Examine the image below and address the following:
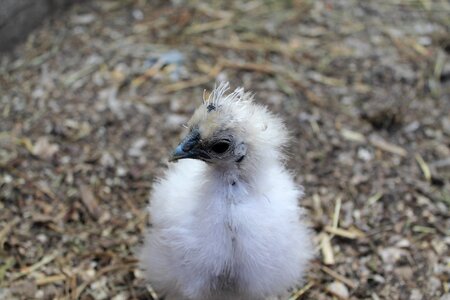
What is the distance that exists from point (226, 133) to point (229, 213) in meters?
0.31

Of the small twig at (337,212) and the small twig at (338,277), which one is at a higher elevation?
the small twig at (337,212)

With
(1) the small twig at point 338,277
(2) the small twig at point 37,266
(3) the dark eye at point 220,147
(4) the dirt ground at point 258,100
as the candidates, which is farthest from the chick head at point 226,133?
(2) the small twig at point 37,266

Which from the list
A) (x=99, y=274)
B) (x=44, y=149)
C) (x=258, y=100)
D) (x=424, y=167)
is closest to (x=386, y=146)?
(x=424, y=167)

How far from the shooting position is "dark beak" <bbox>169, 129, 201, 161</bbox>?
200 cm

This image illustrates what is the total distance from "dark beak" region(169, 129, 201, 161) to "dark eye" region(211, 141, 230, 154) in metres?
0.06

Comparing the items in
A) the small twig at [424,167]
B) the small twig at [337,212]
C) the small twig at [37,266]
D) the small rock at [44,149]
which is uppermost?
the small rock at [44,149]

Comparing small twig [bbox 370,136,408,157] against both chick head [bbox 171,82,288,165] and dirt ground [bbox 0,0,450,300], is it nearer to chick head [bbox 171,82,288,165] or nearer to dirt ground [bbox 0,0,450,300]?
dirt ground [bbox 0,0,450,300]

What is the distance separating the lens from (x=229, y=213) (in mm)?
2096

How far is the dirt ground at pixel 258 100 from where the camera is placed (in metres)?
2.63

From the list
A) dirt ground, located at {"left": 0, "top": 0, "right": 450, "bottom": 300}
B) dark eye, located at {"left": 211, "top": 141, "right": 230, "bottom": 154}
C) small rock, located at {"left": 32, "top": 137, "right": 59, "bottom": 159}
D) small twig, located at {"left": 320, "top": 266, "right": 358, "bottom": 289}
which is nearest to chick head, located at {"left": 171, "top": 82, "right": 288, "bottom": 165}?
dark eye, located at {"left": 211, "top": 141, "right": 230, "bottom": 154}

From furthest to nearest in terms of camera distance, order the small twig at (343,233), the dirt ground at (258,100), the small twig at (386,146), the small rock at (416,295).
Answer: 1. the small twig at (386,146)
2. the small twig at (343,233)
3. the dirt ground at (258,100)
4. the small rock at (416,295)

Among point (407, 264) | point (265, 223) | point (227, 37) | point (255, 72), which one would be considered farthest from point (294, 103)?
point (265, 223)

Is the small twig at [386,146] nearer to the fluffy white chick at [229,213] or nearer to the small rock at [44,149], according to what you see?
the fluffy white chick at [229,213]

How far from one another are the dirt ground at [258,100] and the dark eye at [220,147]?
54cm
